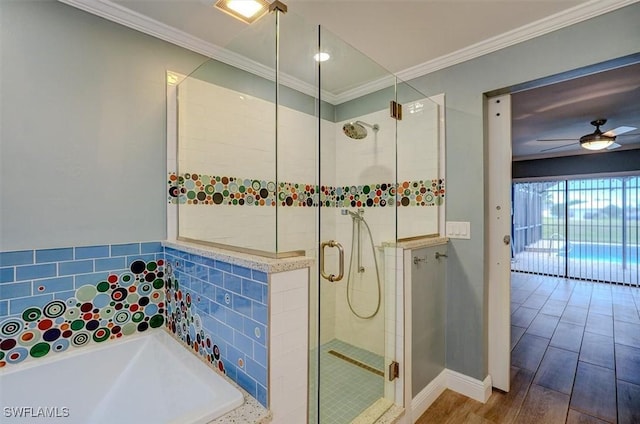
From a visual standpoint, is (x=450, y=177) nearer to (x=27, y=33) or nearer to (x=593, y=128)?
(x=27, y=33)

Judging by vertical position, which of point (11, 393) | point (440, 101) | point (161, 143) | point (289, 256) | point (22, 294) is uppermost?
point (440, 101)

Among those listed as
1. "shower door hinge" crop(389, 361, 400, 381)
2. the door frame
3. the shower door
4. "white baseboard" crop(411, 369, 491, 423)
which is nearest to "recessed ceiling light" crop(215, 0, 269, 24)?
the shower door

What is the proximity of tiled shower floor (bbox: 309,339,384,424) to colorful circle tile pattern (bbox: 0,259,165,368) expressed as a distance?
1.09 meters

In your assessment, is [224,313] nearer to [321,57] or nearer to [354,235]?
[354,235]

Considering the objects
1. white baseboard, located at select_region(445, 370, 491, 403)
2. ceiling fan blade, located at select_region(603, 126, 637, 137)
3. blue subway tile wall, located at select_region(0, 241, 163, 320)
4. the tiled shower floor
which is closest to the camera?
blue subway tile wall, located at select_region(0, 241, 163, 320)

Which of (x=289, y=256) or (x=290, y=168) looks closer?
(x=289, y=256)

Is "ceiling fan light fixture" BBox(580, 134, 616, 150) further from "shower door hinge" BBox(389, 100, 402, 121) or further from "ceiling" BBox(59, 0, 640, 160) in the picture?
"shower door hinge" BBox(389, 100, 402, 121)

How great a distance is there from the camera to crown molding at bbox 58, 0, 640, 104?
1598mm

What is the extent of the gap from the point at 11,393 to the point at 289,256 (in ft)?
4.58

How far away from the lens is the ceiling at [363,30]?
1.63 m

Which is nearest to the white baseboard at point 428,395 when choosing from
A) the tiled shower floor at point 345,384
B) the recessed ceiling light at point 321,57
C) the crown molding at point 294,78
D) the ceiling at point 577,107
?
the tiled shower floor at point 345,384

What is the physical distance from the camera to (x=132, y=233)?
5.66ft

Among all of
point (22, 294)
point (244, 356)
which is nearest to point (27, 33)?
point (22, 294)

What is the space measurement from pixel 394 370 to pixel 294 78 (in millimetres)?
1888
